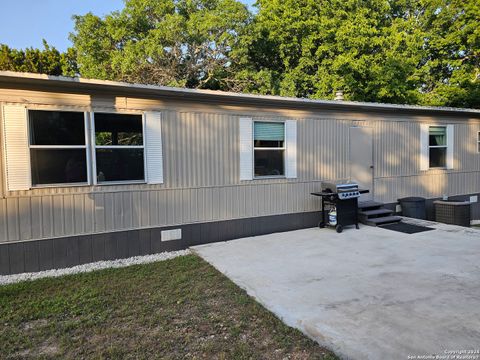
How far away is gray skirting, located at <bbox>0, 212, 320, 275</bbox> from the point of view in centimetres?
467

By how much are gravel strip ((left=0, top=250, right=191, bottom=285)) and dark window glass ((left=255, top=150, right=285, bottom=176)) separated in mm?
2124

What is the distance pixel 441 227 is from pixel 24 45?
61.1ft

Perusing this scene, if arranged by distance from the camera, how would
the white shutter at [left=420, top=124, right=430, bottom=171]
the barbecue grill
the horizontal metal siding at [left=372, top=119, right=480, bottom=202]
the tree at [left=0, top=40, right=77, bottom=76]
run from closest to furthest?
the barbecue grill < the horizontal metal siding at [left=372, top=119, right=480, bottom=202] < the white shutter at [left=420, top=124, right=430, bottom=171] < the tree at [left=0, top=40, right=77, bottom=76]

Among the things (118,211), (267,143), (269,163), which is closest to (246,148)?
(267,143)

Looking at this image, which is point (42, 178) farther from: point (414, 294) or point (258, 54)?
point (258, 54)

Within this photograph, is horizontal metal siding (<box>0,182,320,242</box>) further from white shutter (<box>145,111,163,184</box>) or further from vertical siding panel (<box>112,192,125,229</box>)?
white shutter (<box>145,111,163,184</box>)

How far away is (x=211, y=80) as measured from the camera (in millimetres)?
14156

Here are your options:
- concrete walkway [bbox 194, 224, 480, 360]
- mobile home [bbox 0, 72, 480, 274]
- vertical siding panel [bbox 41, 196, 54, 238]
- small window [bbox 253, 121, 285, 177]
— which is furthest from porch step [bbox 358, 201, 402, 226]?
vertical siding panel [bbox 41, 196, 54, 238]

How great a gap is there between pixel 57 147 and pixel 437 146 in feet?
29.0

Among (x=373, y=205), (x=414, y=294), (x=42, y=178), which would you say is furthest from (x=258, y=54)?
(x=414, y=294)

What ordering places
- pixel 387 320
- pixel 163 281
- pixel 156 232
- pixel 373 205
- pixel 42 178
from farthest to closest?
1. pixel 373 205
2. pixel 156 232
3. pixel 42 178
4. pixel 163 281
5. pixel 387 320

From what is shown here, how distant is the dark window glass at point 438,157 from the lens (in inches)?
344

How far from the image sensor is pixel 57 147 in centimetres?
479

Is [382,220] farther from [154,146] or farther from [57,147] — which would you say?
[57,147]
